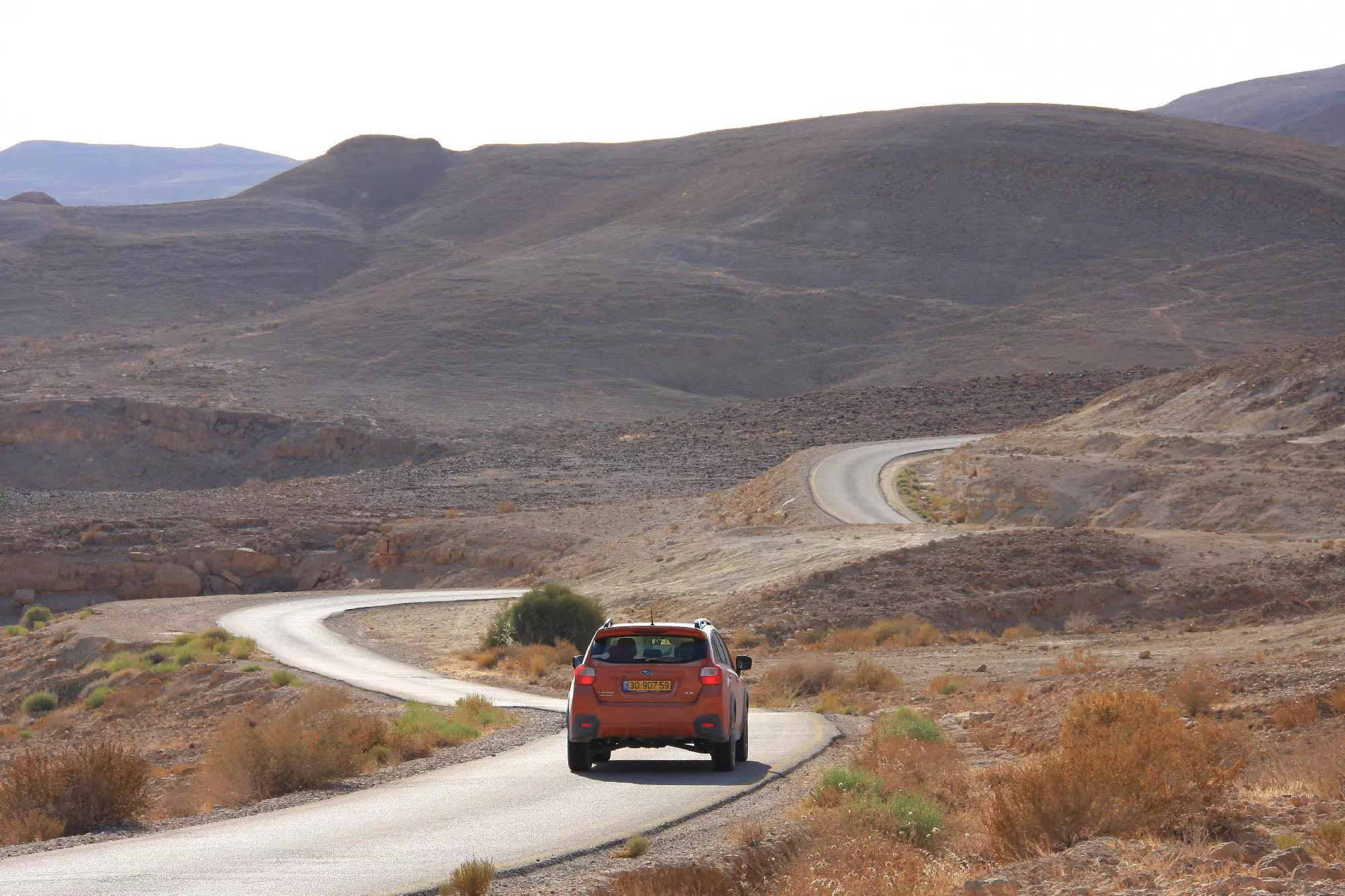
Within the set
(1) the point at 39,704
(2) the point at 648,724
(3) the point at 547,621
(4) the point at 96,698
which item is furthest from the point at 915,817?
(1) the point at 39,704

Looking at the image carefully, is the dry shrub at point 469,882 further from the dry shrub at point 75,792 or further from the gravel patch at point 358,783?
the dry shrub at point 75,792

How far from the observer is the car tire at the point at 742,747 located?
1405 centimetres

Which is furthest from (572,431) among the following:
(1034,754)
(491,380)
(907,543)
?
(1034,754)

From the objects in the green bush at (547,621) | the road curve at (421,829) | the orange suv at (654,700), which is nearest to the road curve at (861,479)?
the green bush at (547,621)

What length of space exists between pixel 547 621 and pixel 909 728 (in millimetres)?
17228

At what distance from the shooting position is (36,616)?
140 feet

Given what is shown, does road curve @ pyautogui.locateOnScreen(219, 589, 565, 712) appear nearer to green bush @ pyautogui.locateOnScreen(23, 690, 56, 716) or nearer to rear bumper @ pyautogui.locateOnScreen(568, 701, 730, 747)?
green bush @ pyautogui.locateOnScreen(23, 690, 56, 716)

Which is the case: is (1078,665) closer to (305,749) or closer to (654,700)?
(654,700)

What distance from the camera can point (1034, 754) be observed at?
14148 millimetres

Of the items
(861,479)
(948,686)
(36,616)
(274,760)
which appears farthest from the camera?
(861,479)

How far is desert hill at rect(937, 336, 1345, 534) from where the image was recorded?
112 ft

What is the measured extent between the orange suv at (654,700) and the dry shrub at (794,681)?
30.8 feet

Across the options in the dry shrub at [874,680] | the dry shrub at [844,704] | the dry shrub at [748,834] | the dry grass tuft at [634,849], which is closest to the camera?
the dry grass tuft at [634,849]

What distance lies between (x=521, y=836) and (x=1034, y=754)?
6105 mm
